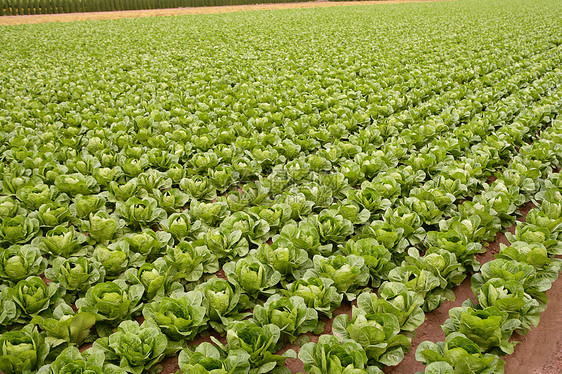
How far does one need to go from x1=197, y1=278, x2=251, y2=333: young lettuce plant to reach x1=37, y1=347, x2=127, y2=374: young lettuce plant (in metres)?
0.73

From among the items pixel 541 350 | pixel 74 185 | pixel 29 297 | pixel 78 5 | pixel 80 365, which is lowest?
pixel 541 350

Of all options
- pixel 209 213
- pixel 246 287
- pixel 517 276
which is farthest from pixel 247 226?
pixel 517 276

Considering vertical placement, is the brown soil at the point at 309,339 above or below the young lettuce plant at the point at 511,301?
below

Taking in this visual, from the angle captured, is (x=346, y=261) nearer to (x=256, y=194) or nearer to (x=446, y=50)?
(x=256, y=194)

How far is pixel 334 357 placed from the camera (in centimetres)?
244

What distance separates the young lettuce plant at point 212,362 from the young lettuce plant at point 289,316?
343mm

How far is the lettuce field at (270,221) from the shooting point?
2.73 meters

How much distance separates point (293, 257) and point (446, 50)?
1182 centimetres

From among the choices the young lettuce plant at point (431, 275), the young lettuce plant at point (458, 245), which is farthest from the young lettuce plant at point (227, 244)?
the young lettuce plant at point (458, 245)

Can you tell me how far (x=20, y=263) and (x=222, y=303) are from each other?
175 centimetres

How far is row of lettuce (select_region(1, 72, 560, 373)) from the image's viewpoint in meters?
2.65

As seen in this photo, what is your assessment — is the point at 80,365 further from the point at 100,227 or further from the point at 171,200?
the point at 171,200

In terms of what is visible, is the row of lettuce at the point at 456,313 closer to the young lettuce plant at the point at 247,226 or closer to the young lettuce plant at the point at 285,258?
the young lettuce plant at the point at 285,258

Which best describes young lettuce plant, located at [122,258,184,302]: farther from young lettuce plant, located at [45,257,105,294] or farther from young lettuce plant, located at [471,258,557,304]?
young lettuce plant, located at [471,258,557,304]
